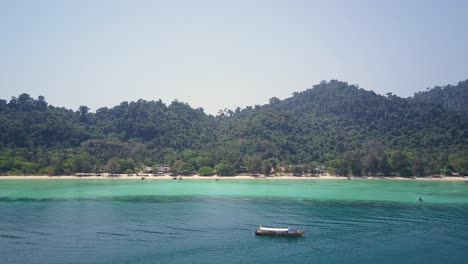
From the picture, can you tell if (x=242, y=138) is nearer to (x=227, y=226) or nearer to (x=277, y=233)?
(x=227, y=226)

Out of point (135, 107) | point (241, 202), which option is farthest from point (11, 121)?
point (241, 202)

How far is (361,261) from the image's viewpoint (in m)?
30.0

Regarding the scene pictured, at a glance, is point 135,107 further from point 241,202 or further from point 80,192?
point 241,202

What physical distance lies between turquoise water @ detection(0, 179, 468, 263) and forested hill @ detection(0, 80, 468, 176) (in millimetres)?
32410

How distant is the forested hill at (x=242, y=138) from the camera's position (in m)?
98.9

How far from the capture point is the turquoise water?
31141mm

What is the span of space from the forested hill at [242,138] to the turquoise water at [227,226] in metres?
32.4

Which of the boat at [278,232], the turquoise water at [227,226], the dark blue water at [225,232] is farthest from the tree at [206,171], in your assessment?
the boat at [278,232]

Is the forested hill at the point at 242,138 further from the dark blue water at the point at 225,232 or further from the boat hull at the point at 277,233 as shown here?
the boat hull at the point at 277,233

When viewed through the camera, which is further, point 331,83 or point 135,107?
point 331,83

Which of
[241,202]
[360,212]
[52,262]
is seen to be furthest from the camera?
[241,202]

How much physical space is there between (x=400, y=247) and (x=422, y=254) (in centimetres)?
194

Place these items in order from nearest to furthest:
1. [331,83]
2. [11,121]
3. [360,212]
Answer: [360,212]
[11,121]
[331,83]

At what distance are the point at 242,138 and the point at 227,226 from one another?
9123 centimetres
